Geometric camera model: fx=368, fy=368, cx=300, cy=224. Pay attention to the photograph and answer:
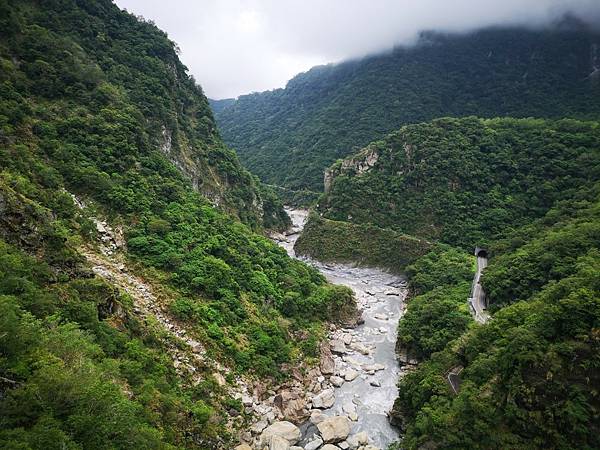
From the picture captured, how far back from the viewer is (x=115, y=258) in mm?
28422

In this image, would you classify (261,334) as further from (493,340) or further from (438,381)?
(493,340)

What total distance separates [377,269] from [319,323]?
82.7 ft

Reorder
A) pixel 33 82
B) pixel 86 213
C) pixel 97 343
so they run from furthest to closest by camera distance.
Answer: pixel 33 82 < pixel 86 213 < pixel 97 343

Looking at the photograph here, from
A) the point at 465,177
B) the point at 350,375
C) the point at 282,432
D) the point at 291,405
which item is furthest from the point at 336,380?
the point at 465,177

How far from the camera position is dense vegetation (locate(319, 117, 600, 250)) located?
61438mm

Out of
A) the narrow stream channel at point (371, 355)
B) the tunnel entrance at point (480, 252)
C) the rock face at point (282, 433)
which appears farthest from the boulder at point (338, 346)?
the tunnel entrance at point (480, 252)

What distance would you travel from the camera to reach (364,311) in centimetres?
4909

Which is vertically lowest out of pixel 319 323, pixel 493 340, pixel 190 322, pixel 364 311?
pixel 364 311

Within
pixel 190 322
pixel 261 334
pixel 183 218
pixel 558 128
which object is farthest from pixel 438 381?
pixel 558 128

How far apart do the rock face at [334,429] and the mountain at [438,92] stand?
89.5 m

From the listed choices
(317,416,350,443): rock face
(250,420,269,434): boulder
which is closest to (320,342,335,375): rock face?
(317,416,350,443): rock face

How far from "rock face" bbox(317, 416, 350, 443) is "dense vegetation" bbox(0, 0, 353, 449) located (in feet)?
17.9

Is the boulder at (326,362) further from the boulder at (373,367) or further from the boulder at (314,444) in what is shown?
the boulder at (314,444)

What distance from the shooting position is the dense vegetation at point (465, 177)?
61.4 m
